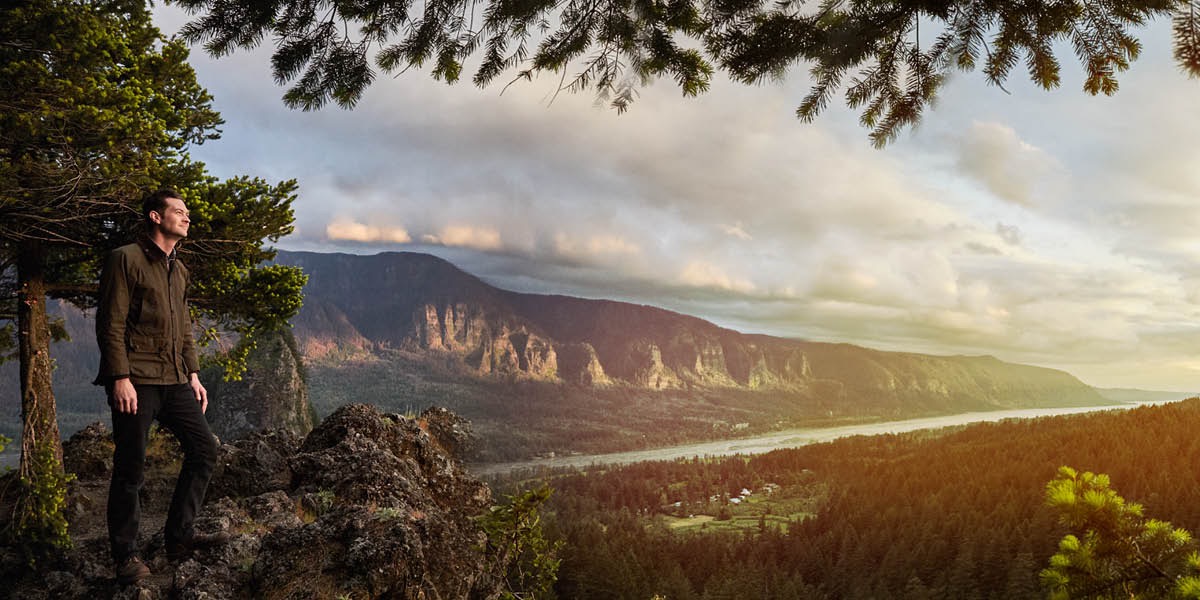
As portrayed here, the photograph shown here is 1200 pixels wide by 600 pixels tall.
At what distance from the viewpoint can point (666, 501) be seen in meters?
158

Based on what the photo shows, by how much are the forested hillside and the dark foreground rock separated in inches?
1221

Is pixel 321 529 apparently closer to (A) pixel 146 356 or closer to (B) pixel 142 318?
(A) pixel 146 356

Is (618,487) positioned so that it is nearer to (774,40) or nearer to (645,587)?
(645,587)

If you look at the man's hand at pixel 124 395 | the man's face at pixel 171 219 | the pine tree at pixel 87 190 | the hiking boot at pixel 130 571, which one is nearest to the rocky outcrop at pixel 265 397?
the pine tree at pixel 87 190

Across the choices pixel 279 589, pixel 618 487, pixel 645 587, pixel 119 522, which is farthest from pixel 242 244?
pixel 618 487

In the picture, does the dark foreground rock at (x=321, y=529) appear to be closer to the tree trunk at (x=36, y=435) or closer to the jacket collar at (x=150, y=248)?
the tree trunk at (x=36, y=435)

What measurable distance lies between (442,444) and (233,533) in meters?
5.18

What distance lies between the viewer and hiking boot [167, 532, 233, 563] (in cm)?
581

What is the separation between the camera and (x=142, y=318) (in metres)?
5.06

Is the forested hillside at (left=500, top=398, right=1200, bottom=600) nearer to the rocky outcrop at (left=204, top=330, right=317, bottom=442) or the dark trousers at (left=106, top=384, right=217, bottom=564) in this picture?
the dark trousers at (left=106, top=384, right=217, bottom=564)

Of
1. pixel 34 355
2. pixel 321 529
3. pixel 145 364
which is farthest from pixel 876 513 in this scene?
pixel 145 364

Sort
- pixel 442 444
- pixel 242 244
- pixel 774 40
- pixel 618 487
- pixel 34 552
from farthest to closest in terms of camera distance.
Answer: pixel 618 487
pixel 242 244
pixel 442 444
pixel 34 552
pixel 774 40

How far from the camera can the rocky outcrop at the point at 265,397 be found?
325 ft

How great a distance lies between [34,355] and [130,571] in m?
8.16
